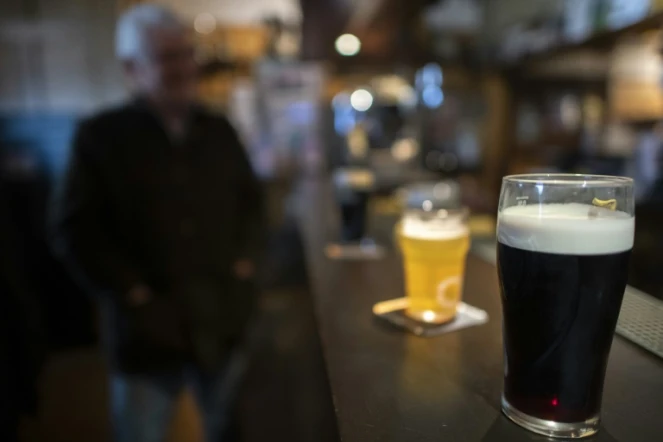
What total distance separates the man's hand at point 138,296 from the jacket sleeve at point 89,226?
16 millimetres

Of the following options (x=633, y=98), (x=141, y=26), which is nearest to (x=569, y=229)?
(x=141, y=26)

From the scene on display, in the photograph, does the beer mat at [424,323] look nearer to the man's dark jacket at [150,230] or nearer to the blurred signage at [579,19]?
the man's dark jacket at [150,230]

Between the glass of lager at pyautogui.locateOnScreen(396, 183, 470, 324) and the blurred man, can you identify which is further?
the blurred man

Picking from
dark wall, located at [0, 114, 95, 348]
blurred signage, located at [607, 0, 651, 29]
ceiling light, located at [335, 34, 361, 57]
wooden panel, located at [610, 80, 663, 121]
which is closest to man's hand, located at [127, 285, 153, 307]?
ceiling light, located at [335, 34, 361, 57]

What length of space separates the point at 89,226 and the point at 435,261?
1080 mm

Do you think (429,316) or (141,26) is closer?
(429,316)

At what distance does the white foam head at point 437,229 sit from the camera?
82 cm

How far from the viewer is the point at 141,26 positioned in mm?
1517

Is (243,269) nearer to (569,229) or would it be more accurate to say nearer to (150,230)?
A: (150,230)

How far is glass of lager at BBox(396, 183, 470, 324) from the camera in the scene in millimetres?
810

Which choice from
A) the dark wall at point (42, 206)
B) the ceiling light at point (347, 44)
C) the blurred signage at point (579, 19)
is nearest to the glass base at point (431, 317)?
the ceiling light at point (347, 44)

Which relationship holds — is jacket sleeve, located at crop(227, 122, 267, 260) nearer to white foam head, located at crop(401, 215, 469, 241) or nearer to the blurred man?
the blurred man

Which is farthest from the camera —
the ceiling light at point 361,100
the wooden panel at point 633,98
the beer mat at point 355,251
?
the wooden panel at point 633,98

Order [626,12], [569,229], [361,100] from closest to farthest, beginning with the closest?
1. [569,229]
2. [626,12]
3. [361,100]
